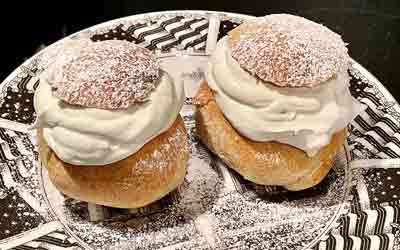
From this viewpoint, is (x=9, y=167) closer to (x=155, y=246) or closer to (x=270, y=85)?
(x=155, y=246)

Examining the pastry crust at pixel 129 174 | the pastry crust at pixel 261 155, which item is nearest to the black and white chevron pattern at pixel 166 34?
the pastry crust at pixel 261 155

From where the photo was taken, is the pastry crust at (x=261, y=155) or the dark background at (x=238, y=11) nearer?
the pastry crust at (x=261, y=155)

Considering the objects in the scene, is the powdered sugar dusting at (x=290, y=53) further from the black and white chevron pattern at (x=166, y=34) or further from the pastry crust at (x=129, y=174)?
the black and white chevron pattern at (x=166, y=34)

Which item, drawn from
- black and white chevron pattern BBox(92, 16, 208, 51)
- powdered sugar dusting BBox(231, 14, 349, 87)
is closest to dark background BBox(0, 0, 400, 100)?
black and white chevron pattern BBox(92, 16, 208, 51)

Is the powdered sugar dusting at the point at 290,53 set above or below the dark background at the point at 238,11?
above

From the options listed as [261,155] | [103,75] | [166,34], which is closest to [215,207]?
[261,155]

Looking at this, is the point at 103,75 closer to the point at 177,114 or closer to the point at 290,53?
the point at 177,114
